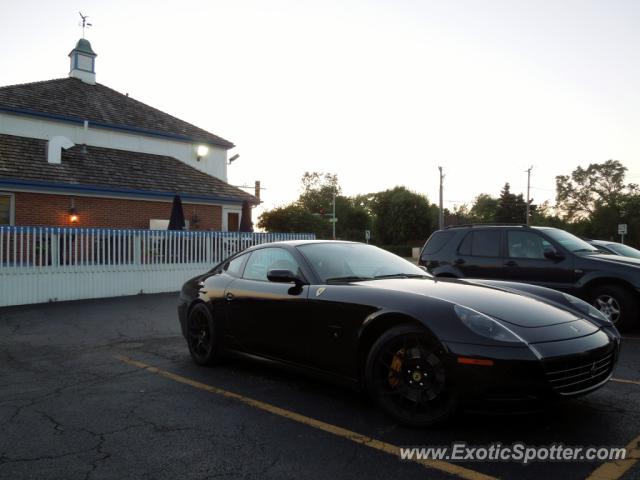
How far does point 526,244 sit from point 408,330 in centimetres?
547

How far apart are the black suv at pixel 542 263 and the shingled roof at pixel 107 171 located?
45.9 feet

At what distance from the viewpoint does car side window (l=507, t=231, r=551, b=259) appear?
26.5 feet

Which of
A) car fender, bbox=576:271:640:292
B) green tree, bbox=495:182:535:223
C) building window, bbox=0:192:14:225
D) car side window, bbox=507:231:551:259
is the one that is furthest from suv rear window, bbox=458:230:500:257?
green tree, bbox=495:182:535:223

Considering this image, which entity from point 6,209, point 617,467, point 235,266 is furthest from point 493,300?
point 6,209

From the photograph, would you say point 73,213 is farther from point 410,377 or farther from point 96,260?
point 410,377

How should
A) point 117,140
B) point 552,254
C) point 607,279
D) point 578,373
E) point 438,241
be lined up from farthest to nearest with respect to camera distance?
point 117,140, point 438,241, point 552,254, point 607,279, point 578,373

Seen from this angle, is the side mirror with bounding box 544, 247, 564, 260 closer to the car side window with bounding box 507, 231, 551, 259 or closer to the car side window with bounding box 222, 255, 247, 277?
the car side window with bounding box 507, 231, 551, 259

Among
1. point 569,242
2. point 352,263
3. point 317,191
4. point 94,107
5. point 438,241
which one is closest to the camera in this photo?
point 352,263

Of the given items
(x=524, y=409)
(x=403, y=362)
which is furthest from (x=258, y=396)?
(x=524, y=409)

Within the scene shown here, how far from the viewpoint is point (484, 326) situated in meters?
3.34

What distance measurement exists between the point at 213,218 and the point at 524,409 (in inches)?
793

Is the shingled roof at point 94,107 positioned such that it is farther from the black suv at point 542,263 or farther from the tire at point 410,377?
the tire at point 410,377

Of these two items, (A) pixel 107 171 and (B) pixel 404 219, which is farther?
(B) pixel 404 219

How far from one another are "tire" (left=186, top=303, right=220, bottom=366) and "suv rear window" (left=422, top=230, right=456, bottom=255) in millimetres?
4837
